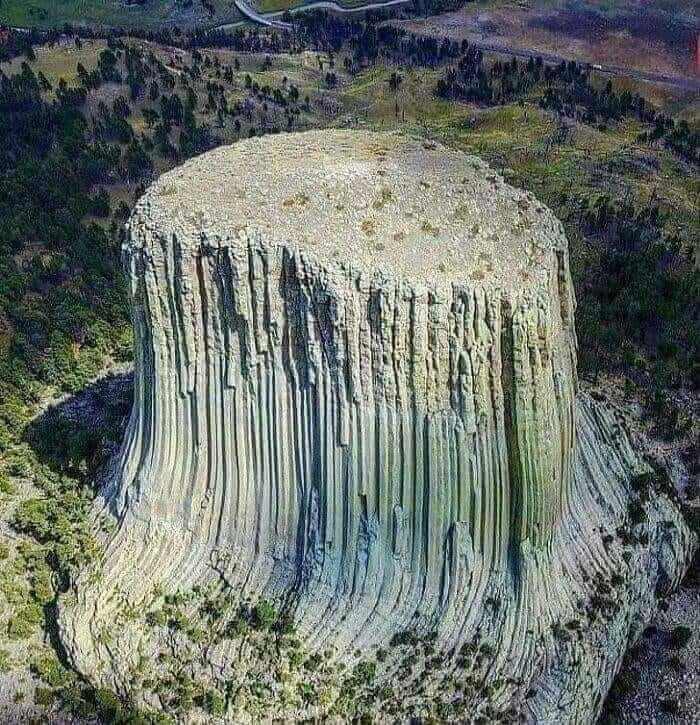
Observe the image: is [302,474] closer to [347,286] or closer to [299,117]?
[347,286]

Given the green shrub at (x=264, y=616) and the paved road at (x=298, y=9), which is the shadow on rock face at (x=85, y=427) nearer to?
the green shrub at (x=264, y=616)

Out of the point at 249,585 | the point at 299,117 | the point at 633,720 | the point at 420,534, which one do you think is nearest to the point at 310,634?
the point at 249,585

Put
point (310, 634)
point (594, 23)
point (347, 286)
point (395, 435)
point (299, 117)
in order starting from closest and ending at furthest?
point (347, 286) → point (395, 435) → point (310, 634) → point (299, 117) → point (594, 23)

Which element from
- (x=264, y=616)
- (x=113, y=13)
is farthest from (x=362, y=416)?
(x=113, y=13)

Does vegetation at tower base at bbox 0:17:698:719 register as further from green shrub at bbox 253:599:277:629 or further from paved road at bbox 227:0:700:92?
paved road at bbox 227:0:700:92

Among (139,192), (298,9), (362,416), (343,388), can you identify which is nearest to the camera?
(343,388)

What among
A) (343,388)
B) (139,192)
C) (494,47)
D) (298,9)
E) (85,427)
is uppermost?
(343,388)

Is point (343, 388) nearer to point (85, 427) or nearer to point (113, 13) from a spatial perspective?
point (85, 427)
